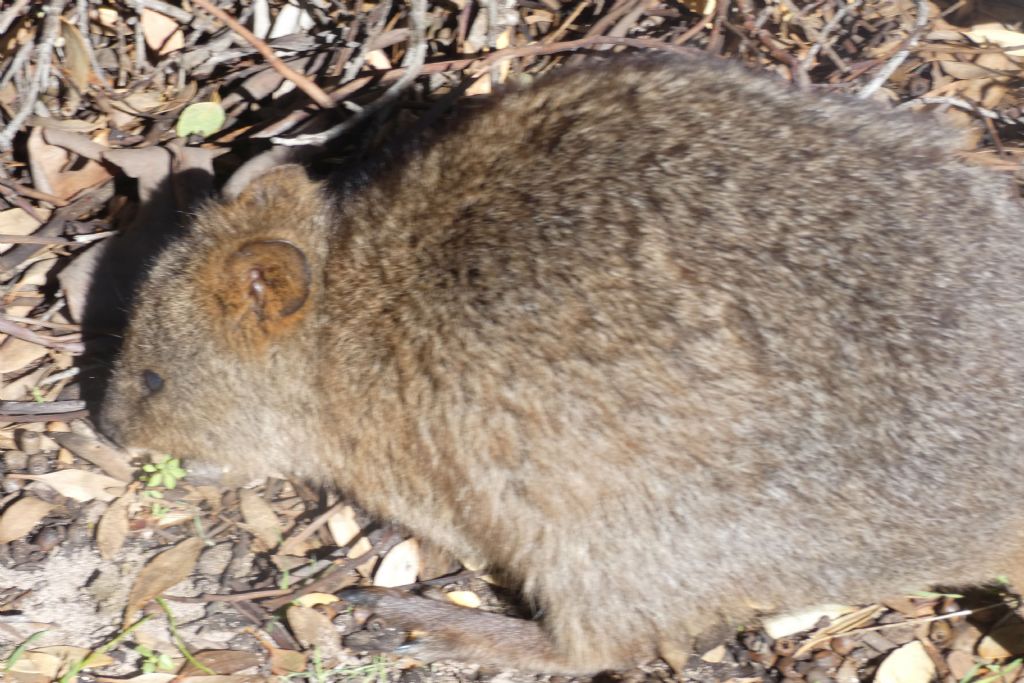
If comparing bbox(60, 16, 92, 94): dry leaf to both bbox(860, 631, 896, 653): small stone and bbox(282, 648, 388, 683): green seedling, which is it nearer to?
Result: bbox(282, 648, 388, 683): green seedling

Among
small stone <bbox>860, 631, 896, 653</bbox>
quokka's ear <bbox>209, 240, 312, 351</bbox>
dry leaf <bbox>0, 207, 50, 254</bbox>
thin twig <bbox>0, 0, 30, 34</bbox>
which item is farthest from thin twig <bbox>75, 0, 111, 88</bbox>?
small stone <bbox>860, 631, 896, 653</bbox>

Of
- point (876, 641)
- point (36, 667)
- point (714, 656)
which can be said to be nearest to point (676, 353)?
point (714, 656)

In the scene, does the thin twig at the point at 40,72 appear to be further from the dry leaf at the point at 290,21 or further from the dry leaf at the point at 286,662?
the dry leaf at the point at 286,662

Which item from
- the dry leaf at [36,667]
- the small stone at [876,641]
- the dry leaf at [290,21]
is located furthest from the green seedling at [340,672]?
the dry leaf at [290,21]

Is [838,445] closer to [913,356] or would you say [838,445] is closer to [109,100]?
[913,356]

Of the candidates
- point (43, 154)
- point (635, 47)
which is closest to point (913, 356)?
point (635, 47)

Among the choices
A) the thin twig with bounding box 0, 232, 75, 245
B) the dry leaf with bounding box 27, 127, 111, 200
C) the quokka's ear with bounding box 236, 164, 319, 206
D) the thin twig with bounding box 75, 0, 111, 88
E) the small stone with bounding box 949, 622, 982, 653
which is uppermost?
the thin twig with bounding box 75, 0, 111, 88

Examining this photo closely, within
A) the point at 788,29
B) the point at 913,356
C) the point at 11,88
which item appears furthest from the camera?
the point at 788,29
